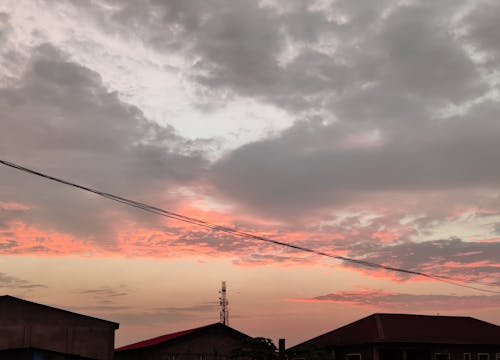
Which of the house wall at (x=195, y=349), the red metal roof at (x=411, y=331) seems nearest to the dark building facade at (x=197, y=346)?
the house wall at (x=195, y=349)

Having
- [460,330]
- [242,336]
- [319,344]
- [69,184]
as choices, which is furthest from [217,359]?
[69,184]

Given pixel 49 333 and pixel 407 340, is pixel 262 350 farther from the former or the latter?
pixel 407 340

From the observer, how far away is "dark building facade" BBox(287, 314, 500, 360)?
5094 centimetres

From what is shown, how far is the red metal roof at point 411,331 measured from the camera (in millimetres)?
51750

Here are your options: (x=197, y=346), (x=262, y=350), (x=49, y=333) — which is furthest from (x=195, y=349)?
(x=262, y=350)

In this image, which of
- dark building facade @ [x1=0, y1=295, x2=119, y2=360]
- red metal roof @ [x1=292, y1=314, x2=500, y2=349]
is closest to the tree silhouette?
dark building facade @ [x1=0, y1=295, x2=119, y2=360]

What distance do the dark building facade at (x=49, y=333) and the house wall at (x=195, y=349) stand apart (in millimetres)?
5975

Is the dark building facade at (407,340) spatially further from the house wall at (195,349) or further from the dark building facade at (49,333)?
the dark building facade at (49,333)

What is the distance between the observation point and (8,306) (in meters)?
40.5

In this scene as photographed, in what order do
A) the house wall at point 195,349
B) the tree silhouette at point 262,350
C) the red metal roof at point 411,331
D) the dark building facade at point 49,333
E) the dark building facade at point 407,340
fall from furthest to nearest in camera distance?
the red metal roof at point 411,331, the dark building facade at point 407,340, the house wall at point 195,349, the dark building facade at point 49,333, the tree silhouette at point 262,350

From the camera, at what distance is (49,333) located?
135 feet

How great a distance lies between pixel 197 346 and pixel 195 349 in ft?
1.02

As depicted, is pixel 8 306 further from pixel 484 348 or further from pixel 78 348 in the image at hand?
pixel 484 348

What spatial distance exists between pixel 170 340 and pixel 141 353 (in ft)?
8.21
